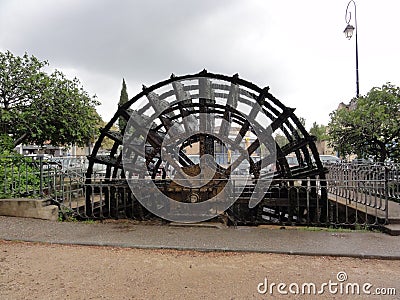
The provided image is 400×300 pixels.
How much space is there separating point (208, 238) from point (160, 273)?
171 cm

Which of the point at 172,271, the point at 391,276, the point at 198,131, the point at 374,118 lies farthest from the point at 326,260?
the point at 374,118

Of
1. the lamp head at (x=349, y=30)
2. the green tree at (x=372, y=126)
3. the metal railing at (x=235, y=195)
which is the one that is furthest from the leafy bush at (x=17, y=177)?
the lamp head at (x=349, y=30)

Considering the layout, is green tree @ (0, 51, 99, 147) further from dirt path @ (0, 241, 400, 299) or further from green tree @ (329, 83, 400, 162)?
green tree @ (329, 83, 400, 162)

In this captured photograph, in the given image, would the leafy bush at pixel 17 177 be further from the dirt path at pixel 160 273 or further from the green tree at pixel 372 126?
the green tree at pixel 372 126

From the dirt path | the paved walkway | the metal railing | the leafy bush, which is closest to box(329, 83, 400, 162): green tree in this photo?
the metal railing

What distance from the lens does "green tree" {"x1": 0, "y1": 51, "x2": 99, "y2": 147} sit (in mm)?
9711

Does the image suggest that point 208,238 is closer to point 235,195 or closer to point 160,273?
point 160,273

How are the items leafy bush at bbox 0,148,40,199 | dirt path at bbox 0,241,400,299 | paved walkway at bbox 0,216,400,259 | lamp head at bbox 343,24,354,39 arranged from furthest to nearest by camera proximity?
lamp head at bbox 343,24,354,39
leafy bush at bbox 0,148,40,199
paved walkway at bbox 0,216,400,259
dirt path at bbox 0,241,400,299

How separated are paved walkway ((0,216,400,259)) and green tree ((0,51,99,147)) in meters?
3.94

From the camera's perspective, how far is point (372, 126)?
37.0 ft

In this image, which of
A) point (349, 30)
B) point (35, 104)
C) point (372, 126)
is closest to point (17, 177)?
point (35, 104)

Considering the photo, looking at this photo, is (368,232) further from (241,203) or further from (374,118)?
(374,118)

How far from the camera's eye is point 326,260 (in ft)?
15.5

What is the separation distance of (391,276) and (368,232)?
Answer: 86.5 inches
